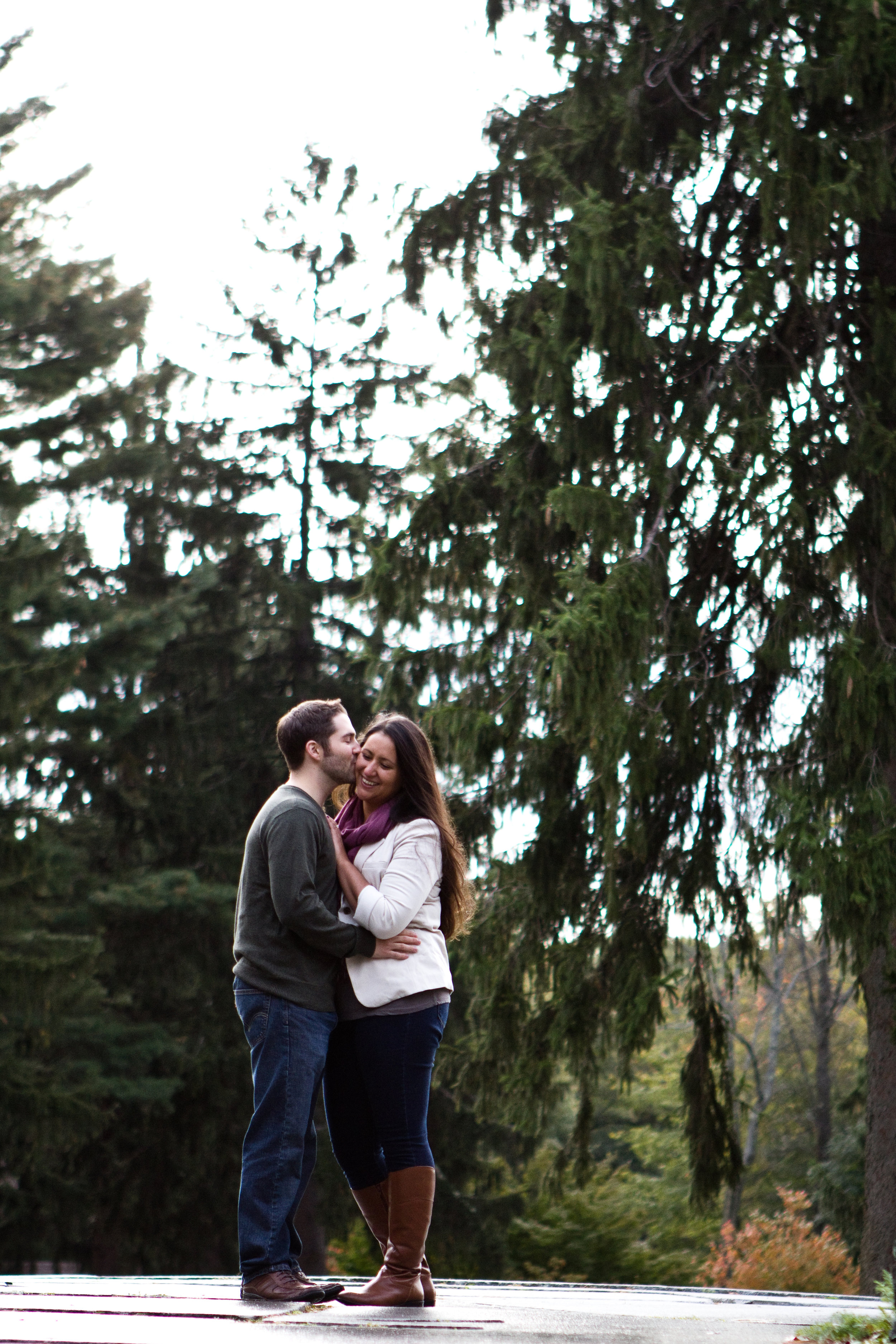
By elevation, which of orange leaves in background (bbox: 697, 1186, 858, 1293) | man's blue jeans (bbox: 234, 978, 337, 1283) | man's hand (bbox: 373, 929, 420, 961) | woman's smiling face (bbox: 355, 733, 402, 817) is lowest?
orange leaves in background (bbox: 697, 1186, 858, 1293)

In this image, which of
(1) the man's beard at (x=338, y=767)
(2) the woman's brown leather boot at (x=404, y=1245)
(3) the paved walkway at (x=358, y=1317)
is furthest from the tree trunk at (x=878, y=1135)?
(1) the man's beard at (x=338, y=767)

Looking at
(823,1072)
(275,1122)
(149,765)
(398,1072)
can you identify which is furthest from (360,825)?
(823,1072)

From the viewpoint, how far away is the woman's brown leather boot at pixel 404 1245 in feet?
10.8

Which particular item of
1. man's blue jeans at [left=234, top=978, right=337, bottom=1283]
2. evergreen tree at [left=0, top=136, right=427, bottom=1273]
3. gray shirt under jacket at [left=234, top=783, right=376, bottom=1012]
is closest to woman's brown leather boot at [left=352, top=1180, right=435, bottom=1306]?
man's blue jeans at [left=234, top=978, right=337, bottom=1283]

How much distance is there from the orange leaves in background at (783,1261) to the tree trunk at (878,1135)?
851 cm

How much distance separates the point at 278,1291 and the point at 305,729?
1.37 m

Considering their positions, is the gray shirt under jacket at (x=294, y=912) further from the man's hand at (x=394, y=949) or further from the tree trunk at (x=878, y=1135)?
the tree trunk at (x=878, y=1135)

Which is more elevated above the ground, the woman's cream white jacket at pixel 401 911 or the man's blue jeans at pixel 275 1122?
the woman's cream white jacket at pixel 401 911

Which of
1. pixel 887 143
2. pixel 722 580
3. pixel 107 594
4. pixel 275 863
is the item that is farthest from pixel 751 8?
pixel 107 594

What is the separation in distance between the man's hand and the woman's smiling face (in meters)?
0.39

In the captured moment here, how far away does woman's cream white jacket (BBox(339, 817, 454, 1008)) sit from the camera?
337cm

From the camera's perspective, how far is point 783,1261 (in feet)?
57.3

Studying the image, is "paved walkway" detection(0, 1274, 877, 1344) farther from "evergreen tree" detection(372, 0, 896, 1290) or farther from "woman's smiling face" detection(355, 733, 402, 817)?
"evergreen tree" detection(372, 0, 896, 1290)

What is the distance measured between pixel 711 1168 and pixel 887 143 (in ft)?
21.5
